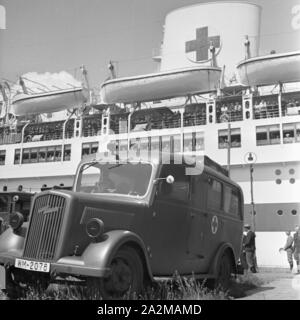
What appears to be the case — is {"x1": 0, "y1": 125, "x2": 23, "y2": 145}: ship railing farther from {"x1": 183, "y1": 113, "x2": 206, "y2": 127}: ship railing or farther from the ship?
{"x1": 183, "y1": 113, "x2": 206, "y2": 127}: ship railing

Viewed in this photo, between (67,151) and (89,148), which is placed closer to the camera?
(89,148)

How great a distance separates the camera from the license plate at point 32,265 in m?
4.25

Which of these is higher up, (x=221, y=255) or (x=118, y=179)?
(x=118, y=179)

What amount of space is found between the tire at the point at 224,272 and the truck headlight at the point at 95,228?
2.28 metres

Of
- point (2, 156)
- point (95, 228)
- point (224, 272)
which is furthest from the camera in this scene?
point (2, 156)

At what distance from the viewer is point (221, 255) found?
6.00 meters

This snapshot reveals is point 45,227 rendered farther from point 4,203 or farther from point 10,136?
point 10,136

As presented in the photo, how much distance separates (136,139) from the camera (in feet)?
45.6

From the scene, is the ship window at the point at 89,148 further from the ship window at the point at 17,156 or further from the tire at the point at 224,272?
the tire at the point at 224,272

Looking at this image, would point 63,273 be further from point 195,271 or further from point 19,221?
point 195,271

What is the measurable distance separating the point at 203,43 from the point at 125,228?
1541cm

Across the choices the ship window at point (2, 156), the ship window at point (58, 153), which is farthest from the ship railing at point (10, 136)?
the ship window at point (58, 153)

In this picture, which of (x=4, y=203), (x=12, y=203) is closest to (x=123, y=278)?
(x=12, y=203)
